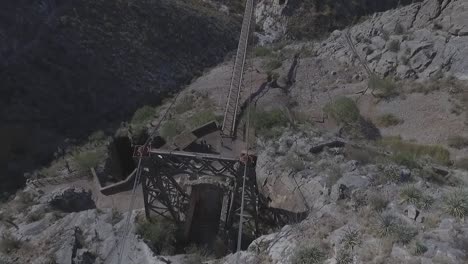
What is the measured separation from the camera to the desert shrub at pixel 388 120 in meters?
22.6

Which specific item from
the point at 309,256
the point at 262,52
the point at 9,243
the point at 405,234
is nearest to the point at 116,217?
the point at 9,243

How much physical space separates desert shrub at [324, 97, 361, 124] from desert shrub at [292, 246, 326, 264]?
39.6 ft

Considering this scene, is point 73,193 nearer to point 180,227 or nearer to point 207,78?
point 180,227

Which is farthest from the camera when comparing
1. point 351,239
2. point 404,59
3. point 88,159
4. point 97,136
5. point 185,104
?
point 185,104

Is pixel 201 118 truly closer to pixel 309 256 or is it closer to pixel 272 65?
pixel 272 65

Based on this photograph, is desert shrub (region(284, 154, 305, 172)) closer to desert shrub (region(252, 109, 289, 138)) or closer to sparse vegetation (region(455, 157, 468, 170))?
desert shrub (region(252, 109, 289, 138))

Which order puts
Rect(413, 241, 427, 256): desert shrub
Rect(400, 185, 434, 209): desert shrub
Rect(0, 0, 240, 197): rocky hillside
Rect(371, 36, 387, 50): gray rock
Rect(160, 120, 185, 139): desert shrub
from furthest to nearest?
1. Rect(371, 36, 387, 50): gray rock
2. Rect(0, 0, 240, 197): rocky hillside
3. Rect(160, 120, 185, 139): desert shrub
4. Rect(400, 185, 434, 209): desert shrub
5. Rect(413, 241, 427, 256): desert shrub

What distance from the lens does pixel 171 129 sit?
24531mm

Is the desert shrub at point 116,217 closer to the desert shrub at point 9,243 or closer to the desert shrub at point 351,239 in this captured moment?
the desert shrub at point 9,243

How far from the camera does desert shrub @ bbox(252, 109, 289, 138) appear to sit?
70.4ft

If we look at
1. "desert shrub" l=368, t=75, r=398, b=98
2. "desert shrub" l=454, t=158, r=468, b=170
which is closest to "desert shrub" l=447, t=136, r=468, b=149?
"desert shrub" l=454, t=158, r=468, b=170

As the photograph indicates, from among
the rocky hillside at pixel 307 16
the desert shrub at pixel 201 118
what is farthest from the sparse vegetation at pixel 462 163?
the rocky hillside at pixel 307 16

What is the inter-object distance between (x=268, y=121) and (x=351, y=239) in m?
11.4

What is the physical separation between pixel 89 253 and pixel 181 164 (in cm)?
425
